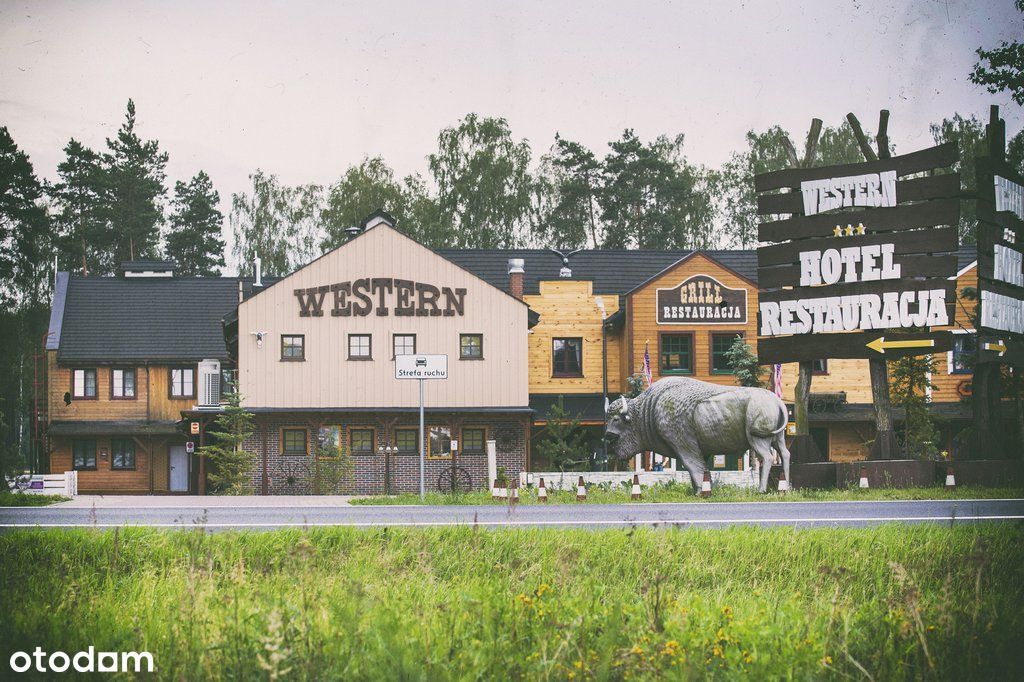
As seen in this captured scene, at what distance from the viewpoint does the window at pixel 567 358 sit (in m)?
41.1

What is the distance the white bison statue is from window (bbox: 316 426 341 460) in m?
12.6

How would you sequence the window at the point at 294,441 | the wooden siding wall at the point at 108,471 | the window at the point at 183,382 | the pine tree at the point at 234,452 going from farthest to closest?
1. the window at the point at 183,382
2. the wooden siding wall at the point at 108,471
3. the window at the point at 294,441
4. the pine tree at the point at 234,452

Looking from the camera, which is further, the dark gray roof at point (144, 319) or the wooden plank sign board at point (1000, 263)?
the dark gray roof at point (144, 319)

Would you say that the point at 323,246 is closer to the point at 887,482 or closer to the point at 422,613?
the point at 887,482

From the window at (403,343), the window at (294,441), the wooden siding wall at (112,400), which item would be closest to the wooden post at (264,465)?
the window at (294,441)

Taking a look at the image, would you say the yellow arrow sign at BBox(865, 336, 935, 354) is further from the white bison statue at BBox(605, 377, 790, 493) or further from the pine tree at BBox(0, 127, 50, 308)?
the pine tree at BBox(0, 127, 50, 308)

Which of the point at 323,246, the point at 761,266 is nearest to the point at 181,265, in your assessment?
the point at 323,246

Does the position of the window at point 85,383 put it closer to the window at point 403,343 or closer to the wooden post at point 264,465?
the wooden post at point 264,465

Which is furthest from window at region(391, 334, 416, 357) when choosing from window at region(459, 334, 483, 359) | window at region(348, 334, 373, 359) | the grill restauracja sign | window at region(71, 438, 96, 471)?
window at region(71, 438, 96, 471)

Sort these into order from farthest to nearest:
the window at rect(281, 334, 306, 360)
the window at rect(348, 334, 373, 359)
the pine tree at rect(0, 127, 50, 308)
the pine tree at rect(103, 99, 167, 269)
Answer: the pine tree at rect(103, 99, 167, 269), the window at rect(348, 334, 373, 359), the window at rect(281, 334, 306, 360), the pine tree at rect(0, 127, 50, 308)

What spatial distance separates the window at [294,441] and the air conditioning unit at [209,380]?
9418 mm

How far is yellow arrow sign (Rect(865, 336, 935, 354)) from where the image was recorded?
23797 millimetres

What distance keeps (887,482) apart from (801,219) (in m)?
6.31

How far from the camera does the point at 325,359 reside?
3544 centimetres
